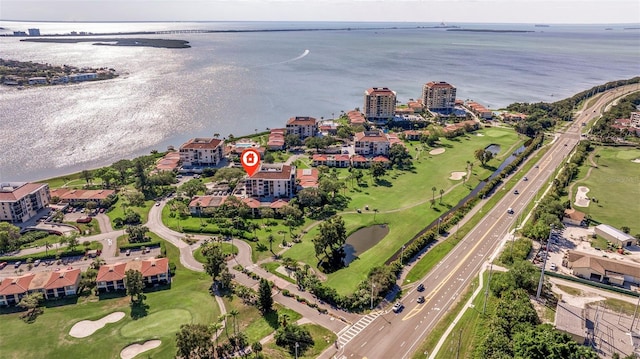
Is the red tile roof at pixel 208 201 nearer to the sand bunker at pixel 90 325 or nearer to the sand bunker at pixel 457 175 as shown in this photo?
the sand bunker at pixel 90 325

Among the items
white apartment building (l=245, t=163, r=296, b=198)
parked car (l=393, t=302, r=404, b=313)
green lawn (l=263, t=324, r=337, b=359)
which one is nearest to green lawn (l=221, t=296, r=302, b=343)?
green lawn (l=263, t=324, r=337, b=359)

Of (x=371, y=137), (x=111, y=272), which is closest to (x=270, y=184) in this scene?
(x=111, y=272)

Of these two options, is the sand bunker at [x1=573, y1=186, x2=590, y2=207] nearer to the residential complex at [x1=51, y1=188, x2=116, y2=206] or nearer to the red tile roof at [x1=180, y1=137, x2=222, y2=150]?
the red tile roof at [x1=180, y1=137, x2=222, y2=150]

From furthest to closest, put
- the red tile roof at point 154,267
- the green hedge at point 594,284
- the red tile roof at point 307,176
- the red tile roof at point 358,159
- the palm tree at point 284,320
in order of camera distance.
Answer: the red tile roof at point 358,159, the red tile roof at point 307,176, the red tile roof at point 154,267, the green hedge at point 594,284, the palm tree at point 284,320

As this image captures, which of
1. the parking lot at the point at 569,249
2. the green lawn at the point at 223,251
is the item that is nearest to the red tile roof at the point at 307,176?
the green lawn at the point at 223,251

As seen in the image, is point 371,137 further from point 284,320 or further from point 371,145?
point 284,320

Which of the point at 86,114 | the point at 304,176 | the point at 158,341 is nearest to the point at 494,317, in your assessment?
the point at 158,341

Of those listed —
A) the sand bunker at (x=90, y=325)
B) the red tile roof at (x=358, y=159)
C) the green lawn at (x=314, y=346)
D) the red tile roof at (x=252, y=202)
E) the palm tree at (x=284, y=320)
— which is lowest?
the green lawn at (x=314, y=346)

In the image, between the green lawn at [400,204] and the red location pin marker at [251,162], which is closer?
the green lawn at [400,204]
